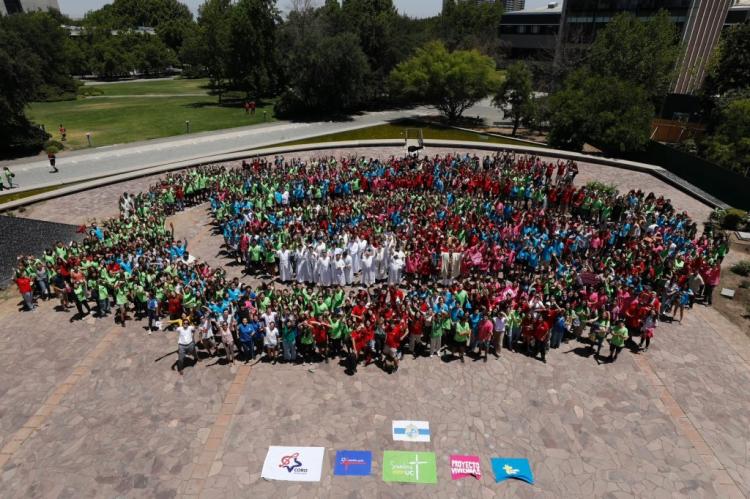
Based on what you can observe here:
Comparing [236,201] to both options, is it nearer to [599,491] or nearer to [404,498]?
[404,498]

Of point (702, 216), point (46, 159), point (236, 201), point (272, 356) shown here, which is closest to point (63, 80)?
point (46, 159)

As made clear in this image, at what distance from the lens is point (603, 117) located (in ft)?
106

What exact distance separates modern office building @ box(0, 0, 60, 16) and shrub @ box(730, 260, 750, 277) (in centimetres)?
13995

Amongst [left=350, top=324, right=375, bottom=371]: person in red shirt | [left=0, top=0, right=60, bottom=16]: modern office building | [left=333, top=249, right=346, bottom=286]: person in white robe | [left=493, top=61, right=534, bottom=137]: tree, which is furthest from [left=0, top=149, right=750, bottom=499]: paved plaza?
[left=0, top=0, right=60, bottom=16]: modern office building

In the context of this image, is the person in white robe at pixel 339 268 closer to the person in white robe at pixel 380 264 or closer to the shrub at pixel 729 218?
the person in white robe at pixel 380 264

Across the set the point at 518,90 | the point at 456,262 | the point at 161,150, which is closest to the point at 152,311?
the point at 456,262

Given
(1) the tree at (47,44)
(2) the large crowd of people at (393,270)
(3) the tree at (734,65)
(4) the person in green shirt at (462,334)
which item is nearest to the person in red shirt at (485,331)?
(2) the large crowd of people at (393,270)

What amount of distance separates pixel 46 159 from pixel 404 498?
38847 millimetres

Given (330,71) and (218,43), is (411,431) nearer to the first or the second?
(330,71)

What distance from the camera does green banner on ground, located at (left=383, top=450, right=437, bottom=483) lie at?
9344 millimetres

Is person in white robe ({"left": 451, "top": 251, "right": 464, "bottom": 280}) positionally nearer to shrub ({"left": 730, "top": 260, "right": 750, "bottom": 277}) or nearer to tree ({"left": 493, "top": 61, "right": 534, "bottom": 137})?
shrub ({"left": 730, "top": 260, "right": 750, "bottom": 277})

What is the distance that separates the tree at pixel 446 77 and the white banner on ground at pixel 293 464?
41276mm

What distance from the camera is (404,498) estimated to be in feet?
29.6

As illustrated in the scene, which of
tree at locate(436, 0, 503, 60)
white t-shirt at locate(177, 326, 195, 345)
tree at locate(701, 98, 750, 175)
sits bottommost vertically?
white t-shirt at locate(177, 326, 195, 345)
